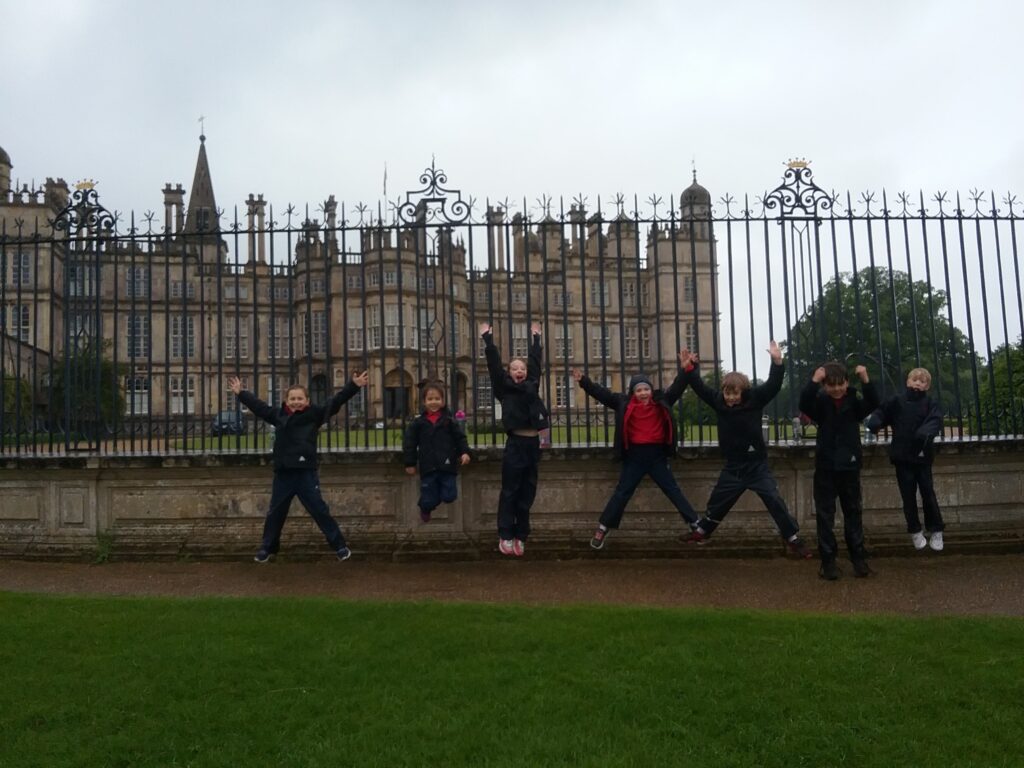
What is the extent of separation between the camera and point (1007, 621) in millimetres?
5281

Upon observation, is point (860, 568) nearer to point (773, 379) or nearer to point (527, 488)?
point (773, 379)

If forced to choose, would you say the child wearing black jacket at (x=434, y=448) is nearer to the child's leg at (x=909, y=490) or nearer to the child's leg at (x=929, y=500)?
the child's leg at (x=909, y=490)

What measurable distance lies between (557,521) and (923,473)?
3206 mm

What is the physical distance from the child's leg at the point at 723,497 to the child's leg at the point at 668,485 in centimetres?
15

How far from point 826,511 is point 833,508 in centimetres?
9

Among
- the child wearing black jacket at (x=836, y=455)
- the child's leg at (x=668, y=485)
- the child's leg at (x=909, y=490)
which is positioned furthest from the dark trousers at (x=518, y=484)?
the child's leg at (x=909, y=490)

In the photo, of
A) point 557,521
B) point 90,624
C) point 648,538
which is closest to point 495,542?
point 557,521

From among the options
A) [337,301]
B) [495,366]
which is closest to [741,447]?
[495,366]

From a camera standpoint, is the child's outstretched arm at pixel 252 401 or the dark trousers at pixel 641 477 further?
the dark trousers at pixel 641 477

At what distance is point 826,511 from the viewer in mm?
6918

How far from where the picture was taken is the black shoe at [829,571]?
686 cm

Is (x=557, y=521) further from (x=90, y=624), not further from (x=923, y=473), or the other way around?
(x=90, y=624)

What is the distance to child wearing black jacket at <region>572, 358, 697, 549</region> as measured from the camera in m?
7.31

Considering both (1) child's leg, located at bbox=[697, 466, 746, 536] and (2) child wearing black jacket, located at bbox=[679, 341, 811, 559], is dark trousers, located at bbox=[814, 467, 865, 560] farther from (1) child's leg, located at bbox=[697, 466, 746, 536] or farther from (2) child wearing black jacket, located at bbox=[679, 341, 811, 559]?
(1) child's leg, located at bbox=[697, 466, 746, 536]
